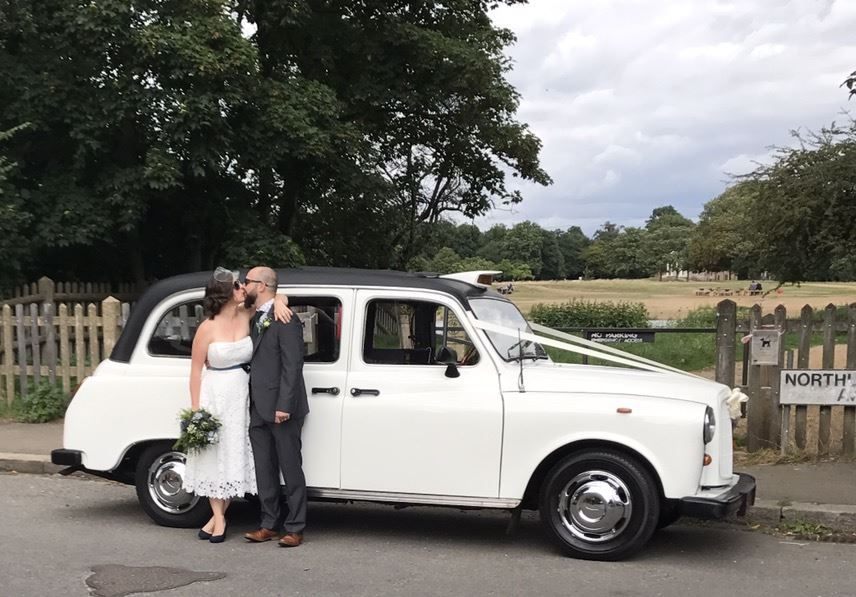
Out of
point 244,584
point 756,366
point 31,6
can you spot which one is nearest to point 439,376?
point 244,584

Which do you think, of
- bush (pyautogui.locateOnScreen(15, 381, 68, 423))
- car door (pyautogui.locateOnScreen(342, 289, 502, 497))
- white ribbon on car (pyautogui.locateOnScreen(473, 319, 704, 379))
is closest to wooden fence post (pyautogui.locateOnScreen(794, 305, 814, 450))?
white ribbon on car (pyautogui.locateOnScreen(473, 319, 704, 379))

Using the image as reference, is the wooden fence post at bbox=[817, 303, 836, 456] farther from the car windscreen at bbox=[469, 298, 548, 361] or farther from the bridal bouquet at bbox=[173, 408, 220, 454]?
the bridal bouquet at bbox=[173, 408, 220, 454]

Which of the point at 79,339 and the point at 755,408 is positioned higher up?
the point at 79,339

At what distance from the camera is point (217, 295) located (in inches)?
219

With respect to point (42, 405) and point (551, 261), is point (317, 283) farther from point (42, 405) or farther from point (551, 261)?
point (551, 261)

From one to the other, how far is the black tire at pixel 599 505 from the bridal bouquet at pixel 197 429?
7.22 ft

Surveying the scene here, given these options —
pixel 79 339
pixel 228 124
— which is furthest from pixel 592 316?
pixel 79 339

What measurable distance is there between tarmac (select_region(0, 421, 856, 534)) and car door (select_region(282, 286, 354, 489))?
10.6 ft

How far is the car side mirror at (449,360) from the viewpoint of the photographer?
17.9 feet

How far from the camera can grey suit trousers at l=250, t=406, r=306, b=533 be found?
17.9 feet

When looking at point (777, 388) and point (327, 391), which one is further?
point (777, 388)

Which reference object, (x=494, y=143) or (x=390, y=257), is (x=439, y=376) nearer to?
(x=494, y=143)

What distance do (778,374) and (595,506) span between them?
3.58m

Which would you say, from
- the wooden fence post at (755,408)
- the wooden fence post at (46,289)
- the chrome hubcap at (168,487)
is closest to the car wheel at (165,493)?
the chrome hubcap at (168,487)
